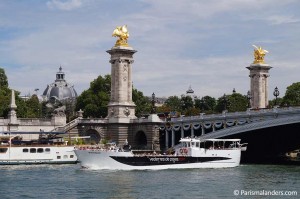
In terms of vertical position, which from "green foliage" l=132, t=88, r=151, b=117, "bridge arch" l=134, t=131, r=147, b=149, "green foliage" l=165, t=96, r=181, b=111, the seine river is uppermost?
"green foliage" l=165, t=96, r=181, b=111

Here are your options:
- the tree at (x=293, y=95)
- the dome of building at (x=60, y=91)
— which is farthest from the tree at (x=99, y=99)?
the dome of building at (x=60, y=91)

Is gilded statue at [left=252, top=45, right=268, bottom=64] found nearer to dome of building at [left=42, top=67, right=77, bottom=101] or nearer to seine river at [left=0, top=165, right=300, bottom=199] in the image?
seine river at [left=0, top=165, right=300, bottom=199]

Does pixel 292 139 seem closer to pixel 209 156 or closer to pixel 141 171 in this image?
pixel 209 156

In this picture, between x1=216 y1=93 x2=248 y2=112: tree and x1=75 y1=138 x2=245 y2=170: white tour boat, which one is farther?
x1=216 y1=93 x2=248 y2=112: tree

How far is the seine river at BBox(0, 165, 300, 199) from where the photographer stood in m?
42.0

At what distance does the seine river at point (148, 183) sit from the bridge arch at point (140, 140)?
1006 inches

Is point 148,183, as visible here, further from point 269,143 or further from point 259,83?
point 259,83

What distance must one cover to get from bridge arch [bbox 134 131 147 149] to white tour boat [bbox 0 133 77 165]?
665 inches

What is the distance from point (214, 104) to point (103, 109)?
44362 mm

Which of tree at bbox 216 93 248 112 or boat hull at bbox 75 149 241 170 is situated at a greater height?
tree at bbox 216 93 248 112

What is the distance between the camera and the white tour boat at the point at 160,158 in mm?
59844

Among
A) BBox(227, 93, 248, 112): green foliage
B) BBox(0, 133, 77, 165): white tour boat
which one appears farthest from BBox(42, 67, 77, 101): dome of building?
BBox(0, 133, 77, 165): white tour boat

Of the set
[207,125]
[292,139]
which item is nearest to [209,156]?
[207,125]

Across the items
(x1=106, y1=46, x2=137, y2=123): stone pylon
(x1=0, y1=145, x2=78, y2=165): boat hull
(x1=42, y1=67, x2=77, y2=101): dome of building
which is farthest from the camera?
(x1=42, y1=67, x2=77, y2=101): dome of building
